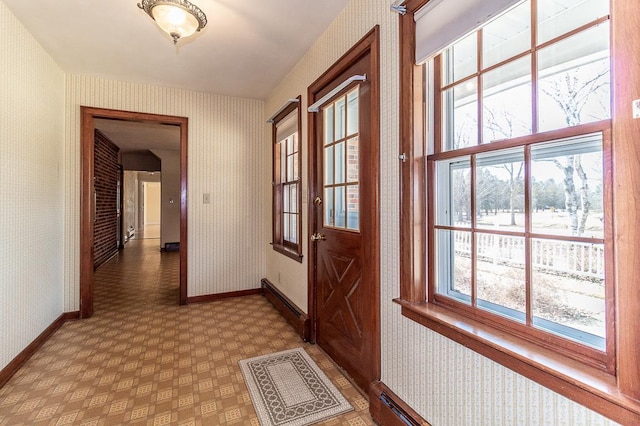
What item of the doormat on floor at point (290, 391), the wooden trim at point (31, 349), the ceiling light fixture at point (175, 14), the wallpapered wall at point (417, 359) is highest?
the ceiling light fixture at point (175, 14)

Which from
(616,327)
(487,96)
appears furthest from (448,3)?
(616,327)

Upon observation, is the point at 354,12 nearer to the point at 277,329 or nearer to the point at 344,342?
the point at 344,342

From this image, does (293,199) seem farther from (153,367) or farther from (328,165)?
(153,367)

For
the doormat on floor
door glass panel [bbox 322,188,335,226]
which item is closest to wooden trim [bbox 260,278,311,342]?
the doormat on floor

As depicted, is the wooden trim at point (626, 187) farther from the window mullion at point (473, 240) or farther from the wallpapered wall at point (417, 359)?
the window mullion at point (473, 240)

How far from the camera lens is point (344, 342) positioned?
2.26 meters

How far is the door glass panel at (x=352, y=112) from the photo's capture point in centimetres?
217

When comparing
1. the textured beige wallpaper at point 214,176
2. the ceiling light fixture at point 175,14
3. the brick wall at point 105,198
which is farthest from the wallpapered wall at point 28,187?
the brick wall at point 105,198

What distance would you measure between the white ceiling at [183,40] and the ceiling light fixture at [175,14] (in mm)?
279

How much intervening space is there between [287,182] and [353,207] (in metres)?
1.49

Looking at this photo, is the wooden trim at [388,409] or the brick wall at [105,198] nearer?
the wooden trim at [388,409]

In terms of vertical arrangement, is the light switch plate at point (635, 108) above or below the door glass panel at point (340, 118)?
below

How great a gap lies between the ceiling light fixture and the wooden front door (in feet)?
3.28

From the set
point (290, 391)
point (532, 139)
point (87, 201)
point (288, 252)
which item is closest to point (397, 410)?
point (290, 391)
